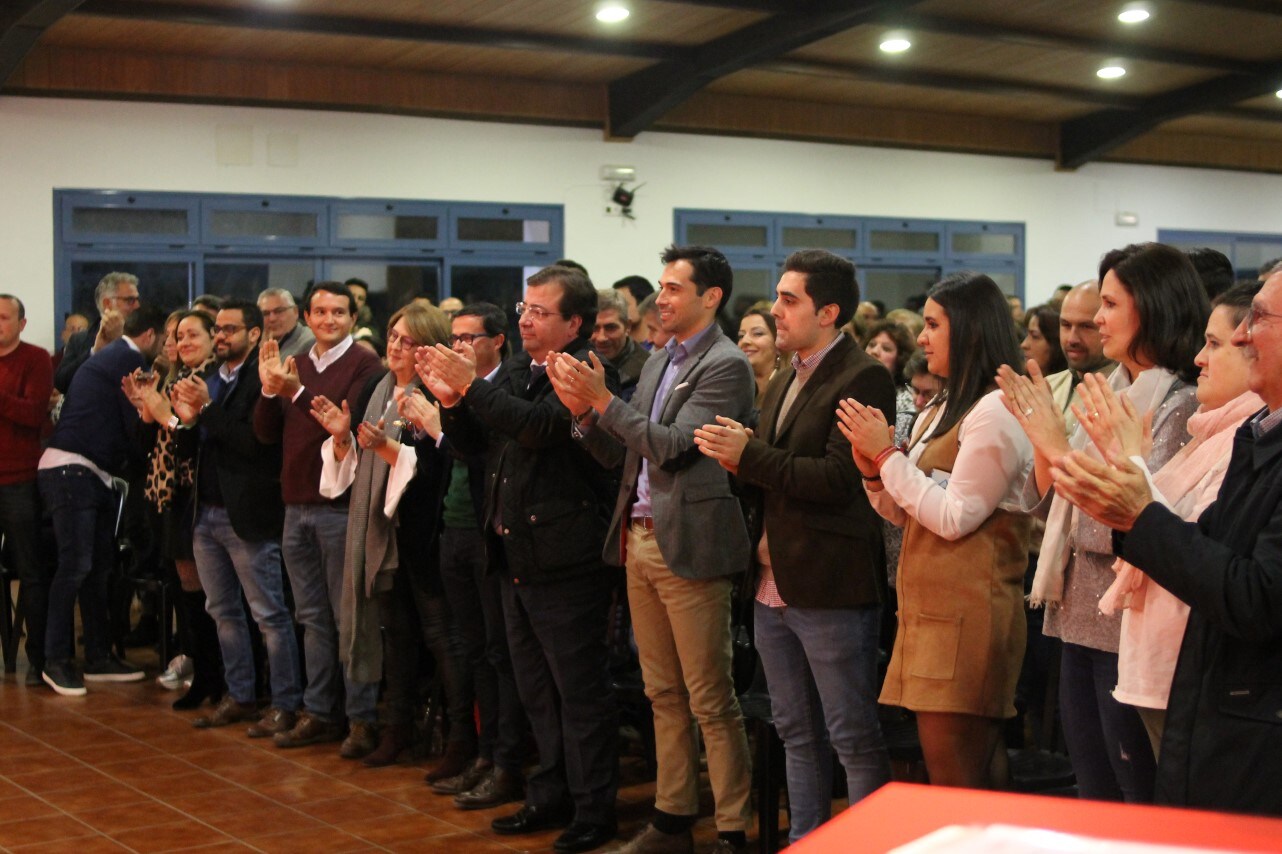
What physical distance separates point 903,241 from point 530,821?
9.59 meters

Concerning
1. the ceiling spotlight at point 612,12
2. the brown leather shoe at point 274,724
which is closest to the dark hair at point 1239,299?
the brown leather shoe at point 274,724

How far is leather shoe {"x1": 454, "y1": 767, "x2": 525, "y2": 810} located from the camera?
4.49 metres

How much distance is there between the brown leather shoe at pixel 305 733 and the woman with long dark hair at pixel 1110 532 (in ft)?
10.7

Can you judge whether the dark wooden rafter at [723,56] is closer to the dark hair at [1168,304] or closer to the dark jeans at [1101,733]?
the dark hair at [1168,304]

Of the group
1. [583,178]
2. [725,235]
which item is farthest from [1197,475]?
[725,235]

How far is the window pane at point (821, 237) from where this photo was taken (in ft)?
40.6

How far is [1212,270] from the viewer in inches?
136

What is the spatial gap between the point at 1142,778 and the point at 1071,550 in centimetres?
47

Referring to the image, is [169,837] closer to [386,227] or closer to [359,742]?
[359,742]

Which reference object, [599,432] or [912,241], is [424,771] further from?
[912,241]

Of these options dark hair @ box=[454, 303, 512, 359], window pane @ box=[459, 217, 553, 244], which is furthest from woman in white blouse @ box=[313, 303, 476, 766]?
window pane @ box=[459, 217, 553, 244]

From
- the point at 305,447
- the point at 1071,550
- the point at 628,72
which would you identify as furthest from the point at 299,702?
the point at 628,72

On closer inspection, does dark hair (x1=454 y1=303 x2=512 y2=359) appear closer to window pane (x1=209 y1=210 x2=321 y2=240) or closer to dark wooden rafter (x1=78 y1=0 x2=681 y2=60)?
dark wooden rafter (x1=78 y1=0 x2=681 y2=60)

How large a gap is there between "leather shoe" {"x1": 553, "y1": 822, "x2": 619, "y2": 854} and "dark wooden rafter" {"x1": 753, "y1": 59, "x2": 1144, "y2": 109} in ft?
23.7
